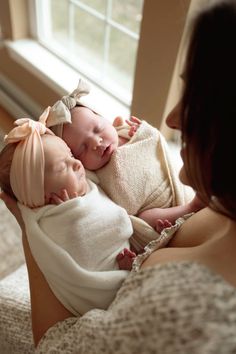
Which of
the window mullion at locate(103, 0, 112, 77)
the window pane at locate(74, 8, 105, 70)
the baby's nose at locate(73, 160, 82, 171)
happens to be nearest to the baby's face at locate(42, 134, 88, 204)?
the baby's nose at locate(73, 160, 82, 171)

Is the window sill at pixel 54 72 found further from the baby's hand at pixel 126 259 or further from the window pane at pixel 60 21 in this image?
the baby's hand at pixel 126 259

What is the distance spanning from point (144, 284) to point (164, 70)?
2.51 ft

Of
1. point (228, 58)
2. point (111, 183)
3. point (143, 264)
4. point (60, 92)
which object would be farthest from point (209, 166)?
point (60, 92)

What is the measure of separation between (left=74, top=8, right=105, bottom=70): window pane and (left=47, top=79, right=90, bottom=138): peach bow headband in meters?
0.89

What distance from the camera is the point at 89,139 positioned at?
3.02ft

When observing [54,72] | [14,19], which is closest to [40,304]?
[54,72]

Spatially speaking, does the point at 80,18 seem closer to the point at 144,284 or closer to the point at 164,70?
the point at 164,70

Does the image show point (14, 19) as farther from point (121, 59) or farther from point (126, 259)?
point (126, 259)

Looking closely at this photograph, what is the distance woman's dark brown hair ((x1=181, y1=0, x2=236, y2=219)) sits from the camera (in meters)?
0.50

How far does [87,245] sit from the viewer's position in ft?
2.73

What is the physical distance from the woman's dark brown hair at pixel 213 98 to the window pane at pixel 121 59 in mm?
1200

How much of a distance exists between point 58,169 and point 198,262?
1.14 ft

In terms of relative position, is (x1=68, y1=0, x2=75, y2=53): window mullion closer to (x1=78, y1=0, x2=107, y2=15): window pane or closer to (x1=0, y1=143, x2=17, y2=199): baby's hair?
(x1=78, y1=0, x2=107, y2=15): window pane

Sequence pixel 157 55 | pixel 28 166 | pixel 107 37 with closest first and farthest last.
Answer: pixel 28 166 < pixel 157 55 < pixel 107 37
